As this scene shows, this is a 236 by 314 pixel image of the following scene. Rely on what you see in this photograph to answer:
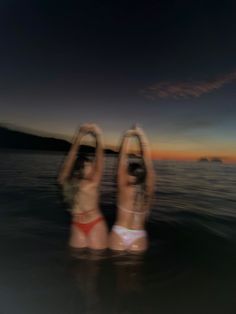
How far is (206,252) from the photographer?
2631 millimetres

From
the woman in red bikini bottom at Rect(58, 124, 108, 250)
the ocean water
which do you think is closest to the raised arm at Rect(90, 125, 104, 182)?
the woman in red bikini bottom at Rect(58, 124, 108, 250)

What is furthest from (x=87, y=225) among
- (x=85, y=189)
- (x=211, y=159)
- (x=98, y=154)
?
(x=211, y=159)

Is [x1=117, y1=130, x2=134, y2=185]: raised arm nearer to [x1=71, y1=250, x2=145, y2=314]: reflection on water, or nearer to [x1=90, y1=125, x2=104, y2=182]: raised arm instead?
[x1=90, y1=125, x2=104, y2=182]: raised arm

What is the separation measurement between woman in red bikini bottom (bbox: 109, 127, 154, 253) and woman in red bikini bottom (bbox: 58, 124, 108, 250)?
12cm

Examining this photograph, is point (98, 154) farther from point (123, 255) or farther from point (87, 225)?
point (123, 255)

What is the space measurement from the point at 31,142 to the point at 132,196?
82 centimetres

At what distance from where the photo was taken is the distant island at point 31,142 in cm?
251

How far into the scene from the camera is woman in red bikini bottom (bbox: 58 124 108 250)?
230 centimetres

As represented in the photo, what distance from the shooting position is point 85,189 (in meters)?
2.39

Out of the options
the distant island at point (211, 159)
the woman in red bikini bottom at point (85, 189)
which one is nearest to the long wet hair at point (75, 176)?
the woman in red bikini bottom at point (85, 189)

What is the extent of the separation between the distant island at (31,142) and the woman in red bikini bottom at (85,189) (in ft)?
0.43

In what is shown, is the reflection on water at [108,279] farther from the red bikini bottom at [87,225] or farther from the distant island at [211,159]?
the distant island at [211,159]

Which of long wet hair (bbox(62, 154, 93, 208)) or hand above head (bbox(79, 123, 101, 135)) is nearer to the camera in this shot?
hand above head (bbox(79, 123, 101, 135))

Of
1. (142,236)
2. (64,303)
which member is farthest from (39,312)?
(142,236)
